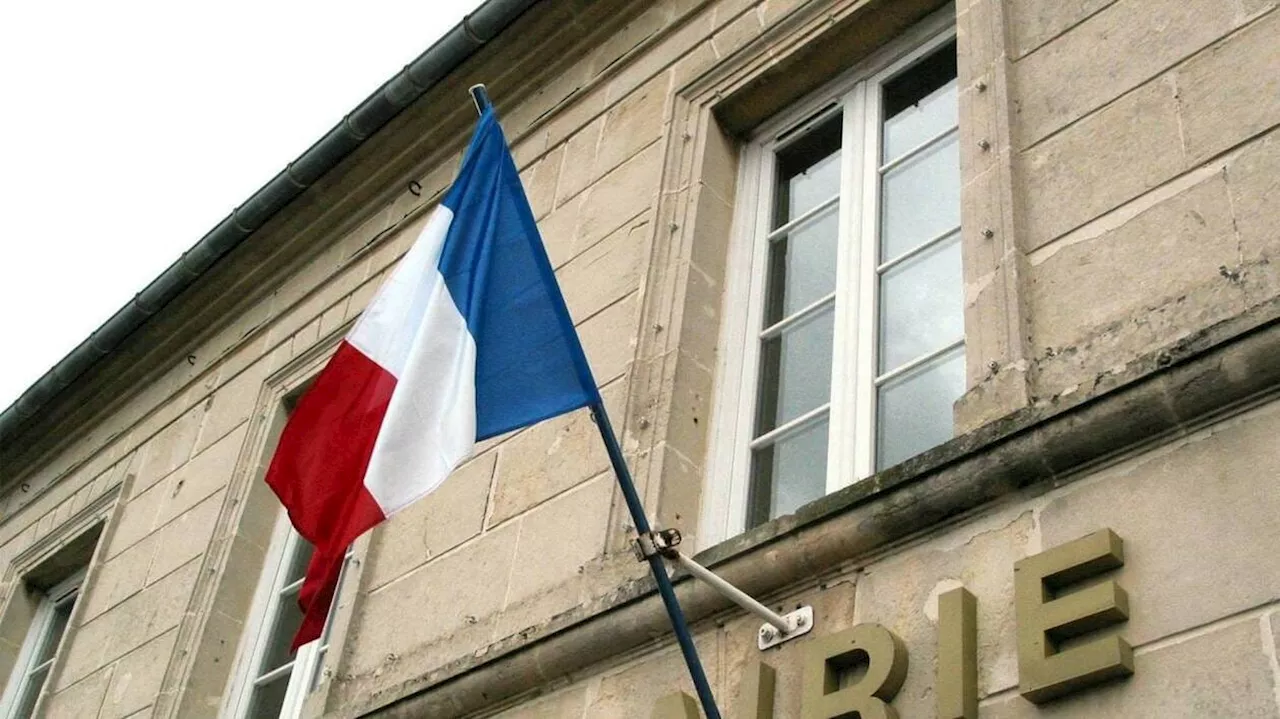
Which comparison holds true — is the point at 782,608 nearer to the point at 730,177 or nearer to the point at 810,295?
the point at 810,295

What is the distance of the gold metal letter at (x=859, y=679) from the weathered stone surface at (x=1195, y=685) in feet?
1.46

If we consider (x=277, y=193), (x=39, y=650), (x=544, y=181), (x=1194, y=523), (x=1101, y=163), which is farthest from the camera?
(x=39, y=650)

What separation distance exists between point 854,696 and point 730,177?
2.85 metres

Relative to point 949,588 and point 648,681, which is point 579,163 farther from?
point 949,588

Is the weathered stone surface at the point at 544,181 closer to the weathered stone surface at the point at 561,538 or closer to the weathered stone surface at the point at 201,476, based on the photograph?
the weathered stone surface at the point at 561,538

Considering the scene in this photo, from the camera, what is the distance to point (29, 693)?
9109 mm

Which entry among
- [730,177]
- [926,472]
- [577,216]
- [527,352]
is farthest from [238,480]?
[926,472]

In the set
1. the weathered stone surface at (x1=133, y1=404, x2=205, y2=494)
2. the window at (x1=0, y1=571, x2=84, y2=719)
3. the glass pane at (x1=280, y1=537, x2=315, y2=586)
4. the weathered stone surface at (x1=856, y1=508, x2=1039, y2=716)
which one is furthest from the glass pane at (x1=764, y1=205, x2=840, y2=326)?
the window at (x1=0, y1=571, x2=84, y2=719)

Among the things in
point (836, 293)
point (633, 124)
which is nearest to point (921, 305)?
point (836, 293)

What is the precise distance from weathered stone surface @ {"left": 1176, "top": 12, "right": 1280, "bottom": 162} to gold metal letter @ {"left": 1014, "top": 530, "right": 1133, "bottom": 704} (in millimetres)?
1236

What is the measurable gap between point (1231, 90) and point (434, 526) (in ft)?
10.6

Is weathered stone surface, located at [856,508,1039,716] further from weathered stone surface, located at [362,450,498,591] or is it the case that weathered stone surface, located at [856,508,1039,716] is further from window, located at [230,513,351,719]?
window, located at [230,513,351,719]

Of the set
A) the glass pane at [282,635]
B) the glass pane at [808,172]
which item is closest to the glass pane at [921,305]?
the glass pane at [808,172]

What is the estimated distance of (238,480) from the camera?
783cm
